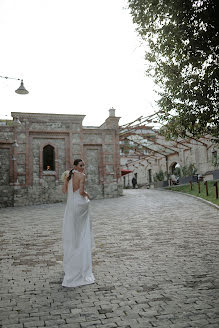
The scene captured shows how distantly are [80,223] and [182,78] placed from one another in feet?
13.9

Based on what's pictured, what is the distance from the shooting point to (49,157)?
21062 millimetres

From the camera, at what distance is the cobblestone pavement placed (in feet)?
10.3

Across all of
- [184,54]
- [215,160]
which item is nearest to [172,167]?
[215,160]

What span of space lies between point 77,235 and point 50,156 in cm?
1696

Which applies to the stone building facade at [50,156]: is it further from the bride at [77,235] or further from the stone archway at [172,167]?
the bride at [77,235]

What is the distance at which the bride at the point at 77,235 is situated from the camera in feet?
14.5

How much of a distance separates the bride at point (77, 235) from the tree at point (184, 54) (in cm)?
331

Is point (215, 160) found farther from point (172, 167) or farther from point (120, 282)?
point (120, 282)

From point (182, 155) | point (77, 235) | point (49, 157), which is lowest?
point (77, 235)

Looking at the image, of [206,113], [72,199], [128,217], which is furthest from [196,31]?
[128,217]

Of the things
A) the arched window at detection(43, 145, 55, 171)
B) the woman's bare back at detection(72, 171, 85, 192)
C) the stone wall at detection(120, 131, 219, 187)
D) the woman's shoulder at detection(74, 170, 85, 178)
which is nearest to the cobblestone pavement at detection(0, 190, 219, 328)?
the woman's bare back at detection(72, 171, 85, 192)

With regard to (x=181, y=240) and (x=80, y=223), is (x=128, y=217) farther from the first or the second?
(x=80, y=223)

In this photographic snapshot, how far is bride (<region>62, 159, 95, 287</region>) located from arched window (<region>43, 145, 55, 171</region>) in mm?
16127

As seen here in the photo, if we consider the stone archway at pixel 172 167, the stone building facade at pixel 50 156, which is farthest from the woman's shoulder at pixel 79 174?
the stone archway at pixel 172 167
